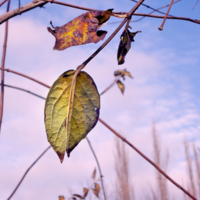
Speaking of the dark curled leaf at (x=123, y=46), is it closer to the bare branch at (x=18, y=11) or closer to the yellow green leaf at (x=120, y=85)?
the bare branch at (x=18, y=11)

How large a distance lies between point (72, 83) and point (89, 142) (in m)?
Result: 0.44

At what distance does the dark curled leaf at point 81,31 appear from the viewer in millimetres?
233

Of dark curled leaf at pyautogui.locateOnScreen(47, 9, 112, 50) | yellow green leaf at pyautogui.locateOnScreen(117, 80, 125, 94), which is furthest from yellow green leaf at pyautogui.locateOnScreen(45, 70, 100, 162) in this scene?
yellow green leaf at pyautogui.locateOnScreen(117, 80, 125, 94)

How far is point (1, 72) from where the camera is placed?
596 millimetres

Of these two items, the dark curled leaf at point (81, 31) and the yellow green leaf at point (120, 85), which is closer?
the dark curled leaf at point (81, 31)

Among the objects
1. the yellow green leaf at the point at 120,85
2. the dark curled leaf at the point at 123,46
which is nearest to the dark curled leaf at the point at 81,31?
the dark curled leaf at the point at 123,46

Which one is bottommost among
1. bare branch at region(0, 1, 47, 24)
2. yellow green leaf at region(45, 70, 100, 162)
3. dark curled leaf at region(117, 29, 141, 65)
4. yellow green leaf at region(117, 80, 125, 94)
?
yellow green leaf at region(45, 70, 100, 162)

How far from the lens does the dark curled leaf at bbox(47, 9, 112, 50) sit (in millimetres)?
233

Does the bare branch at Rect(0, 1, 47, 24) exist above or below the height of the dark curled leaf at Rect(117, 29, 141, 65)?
above

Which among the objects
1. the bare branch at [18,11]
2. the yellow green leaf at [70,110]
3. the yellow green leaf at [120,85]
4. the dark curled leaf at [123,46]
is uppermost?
the yellow green leaf at [120,85]

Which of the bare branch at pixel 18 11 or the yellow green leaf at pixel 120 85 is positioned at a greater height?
the yellow green leaf at pixel 120 85

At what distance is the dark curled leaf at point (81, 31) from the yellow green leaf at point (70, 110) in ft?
0.10

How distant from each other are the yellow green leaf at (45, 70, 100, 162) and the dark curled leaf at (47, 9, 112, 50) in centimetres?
3

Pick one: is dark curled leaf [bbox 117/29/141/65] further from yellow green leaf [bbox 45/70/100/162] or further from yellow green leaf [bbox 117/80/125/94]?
yellow green leaf [bbox 117/80/125/94]
